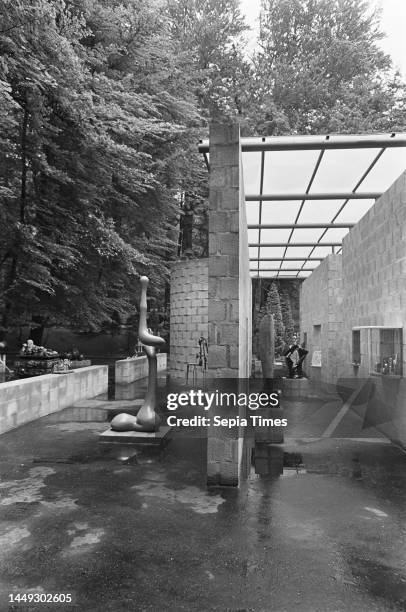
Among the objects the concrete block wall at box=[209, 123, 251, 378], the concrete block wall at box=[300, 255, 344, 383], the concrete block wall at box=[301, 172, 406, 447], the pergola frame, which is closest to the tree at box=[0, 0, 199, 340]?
the pergola frame

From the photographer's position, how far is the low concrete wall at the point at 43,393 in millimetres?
8680

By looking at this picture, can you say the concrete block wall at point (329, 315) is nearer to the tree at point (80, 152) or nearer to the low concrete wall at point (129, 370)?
the low concrete wall at point (129, 370)

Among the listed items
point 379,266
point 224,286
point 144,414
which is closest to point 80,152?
point 144,414

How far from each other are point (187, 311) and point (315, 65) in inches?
721

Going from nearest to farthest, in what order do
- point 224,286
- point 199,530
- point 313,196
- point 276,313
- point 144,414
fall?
1. point 199,530
2. point 224,286
3. point 144,414
4. point 313,196
5. point 276,313

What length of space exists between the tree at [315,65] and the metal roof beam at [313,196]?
1753 centimetres

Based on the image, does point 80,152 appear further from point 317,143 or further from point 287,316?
point 287,316

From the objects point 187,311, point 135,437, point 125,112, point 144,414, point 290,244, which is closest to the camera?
point 135,437

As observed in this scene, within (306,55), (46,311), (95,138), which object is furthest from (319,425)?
(306,55)

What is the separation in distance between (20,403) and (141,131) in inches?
436

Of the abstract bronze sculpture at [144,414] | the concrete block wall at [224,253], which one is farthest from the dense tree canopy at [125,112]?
the concrete block wall at [224,253]

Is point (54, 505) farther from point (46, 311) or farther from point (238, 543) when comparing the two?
point (46, 311)

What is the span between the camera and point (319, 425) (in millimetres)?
9234

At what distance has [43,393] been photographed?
10.1 m
